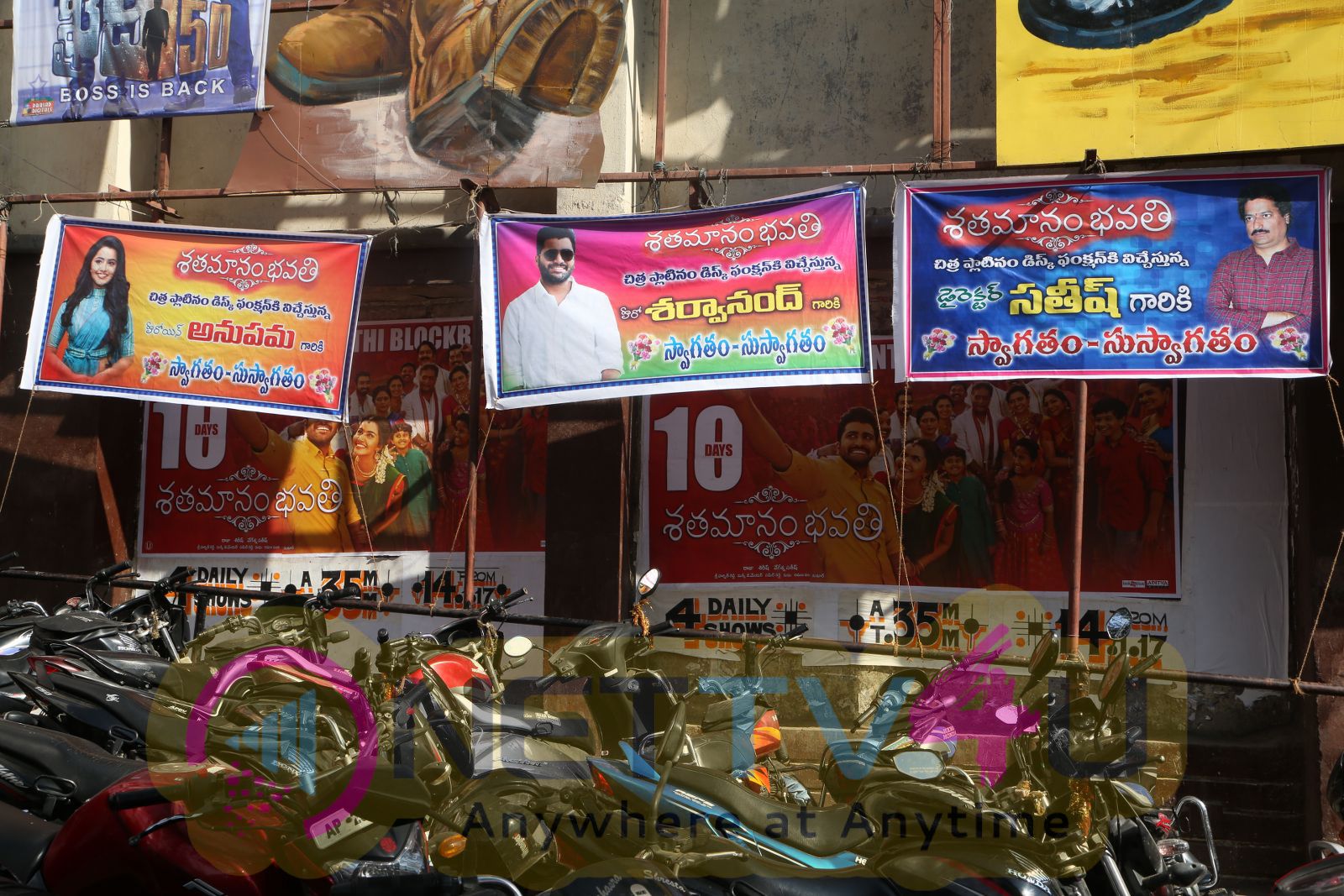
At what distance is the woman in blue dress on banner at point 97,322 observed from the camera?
8242 mm

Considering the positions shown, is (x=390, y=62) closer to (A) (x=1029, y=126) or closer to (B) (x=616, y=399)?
(B) (x=616, y=399)

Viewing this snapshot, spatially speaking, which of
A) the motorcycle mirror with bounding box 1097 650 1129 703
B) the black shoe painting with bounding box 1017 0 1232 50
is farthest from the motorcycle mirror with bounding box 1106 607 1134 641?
the black shoe painting with bounding box 1017 0 1232 50

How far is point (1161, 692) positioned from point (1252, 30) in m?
3.76

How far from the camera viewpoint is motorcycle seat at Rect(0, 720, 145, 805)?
454cm

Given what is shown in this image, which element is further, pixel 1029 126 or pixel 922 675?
pixel 1029 126

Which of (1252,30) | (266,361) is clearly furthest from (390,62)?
(1252,30)

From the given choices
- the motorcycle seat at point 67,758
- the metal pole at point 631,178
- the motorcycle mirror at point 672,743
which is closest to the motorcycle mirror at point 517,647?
the motorcycle mirror at point 672,743

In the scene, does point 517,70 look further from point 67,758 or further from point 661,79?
point 67,758

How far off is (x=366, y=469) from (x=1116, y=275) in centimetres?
544

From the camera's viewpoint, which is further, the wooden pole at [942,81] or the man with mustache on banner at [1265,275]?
the wooden pole at [942,81]

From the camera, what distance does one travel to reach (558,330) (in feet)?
25.0

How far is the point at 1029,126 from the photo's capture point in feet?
23.6

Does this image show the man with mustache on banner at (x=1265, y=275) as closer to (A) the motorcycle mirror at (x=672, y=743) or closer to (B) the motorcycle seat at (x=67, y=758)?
(A) the motorcycle mirror at (x=672, y=743)

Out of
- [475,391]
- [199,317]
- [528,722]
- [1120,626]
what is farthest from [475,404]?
[1120,626]
